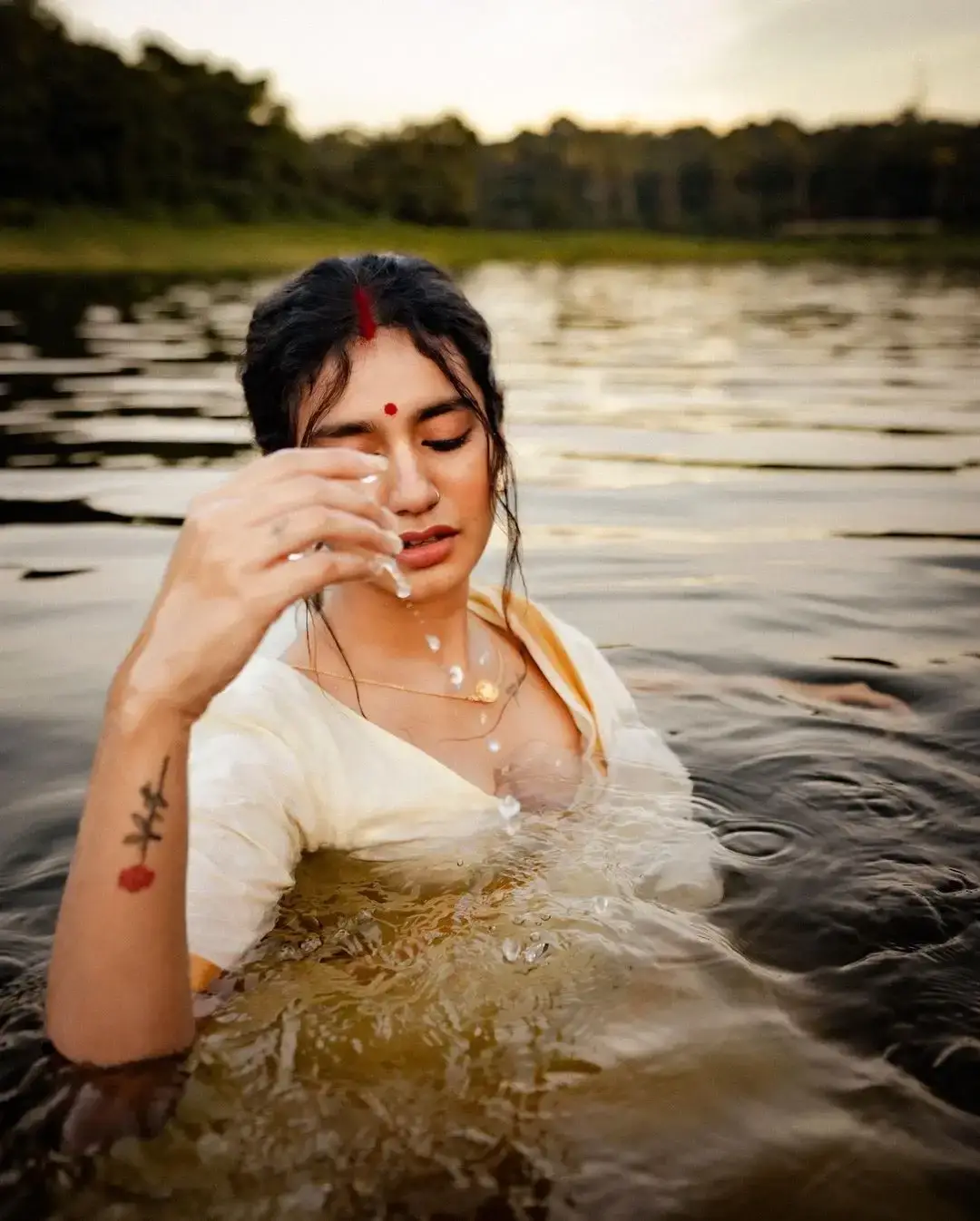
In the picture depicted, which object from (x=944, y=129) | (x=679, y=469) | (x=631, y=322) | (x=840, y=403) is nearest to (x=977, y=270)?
(x=631, y=322)

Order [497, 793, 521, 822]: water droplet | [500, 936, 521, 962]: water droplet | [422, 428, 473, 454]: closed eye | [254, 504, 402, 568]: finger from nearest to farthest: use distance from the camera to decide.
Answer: [254, 504, 402, 568]: finger < [500, 936, 521, 962]: water droplet < [422, 428, 473, 454]: closed eye < [497, 793, 521, 822]: water droplet

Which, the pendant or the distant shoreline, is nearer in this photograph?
the pendant

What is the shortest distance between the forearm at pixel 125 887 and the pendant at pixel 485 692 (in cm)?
173

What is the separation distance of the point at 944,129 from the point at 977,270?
27.4m

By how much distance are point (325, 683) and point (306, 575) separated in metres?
1.40

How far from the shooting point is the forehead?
308 cm

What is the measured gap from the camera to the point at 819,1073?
2.65m

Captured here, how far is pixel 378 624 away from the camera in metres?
3.55

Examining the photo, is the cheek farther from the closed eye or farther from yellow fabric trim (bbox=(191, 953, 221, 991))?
yellow fabric trim (bbox=(191, 953, 221, 991))

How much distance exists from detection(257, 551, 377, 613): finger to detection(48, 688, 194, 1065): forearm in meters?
0.31

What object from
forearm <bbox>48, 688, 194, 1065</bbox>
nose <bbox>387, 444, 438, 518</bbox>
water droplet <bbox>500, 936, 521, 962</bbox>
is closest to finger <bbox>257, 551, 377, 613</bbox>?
forearm <bbox>48, 688, 194, 1065</bbox>

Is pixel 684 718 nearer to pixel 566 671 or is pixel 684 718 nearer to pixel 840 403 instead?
pixel 566 671

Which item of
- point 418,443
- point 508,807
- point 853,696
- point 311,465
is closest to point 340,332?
point 418,443

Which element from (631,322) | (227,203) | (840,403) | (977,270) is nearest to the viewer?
(840,403)
